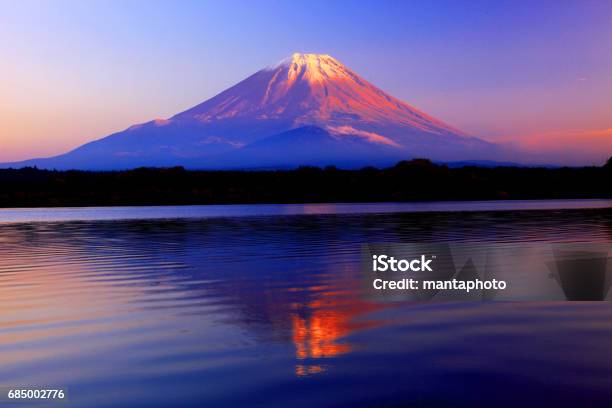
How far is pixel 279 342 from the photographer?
10.1 metres

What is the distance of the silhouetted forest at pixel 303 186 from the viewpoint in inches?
3536

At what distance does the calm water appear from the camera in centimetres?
777

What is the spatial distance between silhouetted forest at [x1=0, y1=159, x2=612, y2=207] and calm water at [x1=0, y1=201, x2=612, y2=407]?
234 feet

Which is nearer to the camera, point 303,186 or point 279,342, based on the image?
point 279,342

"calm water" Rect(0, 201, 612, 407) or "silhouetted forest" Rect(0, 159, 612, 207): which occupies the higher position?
"silhouetted forest" Rect(0, 159, 612, 207)

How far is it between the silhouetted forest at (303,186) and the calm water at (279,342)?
234 ft

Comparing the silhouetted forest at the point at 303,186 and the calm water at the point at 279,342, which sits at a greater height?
the silhouetted forest at the point at 303,186

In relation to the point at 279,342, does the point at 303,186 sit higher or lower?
higher

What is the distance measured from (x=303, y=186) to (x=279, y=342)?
9087 cm

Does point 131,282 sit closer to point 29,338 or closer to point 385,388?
point 29,338

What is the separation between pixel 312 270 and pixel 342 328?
7.51 metres

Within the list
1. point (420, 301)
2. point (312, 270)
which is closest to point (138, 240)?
point (312, 270)

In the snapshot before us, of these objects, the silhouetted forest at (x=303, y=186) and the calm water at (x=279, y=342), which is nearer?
the calm water at (x=279, y=342)

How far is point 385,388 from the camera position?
25.8 ft
